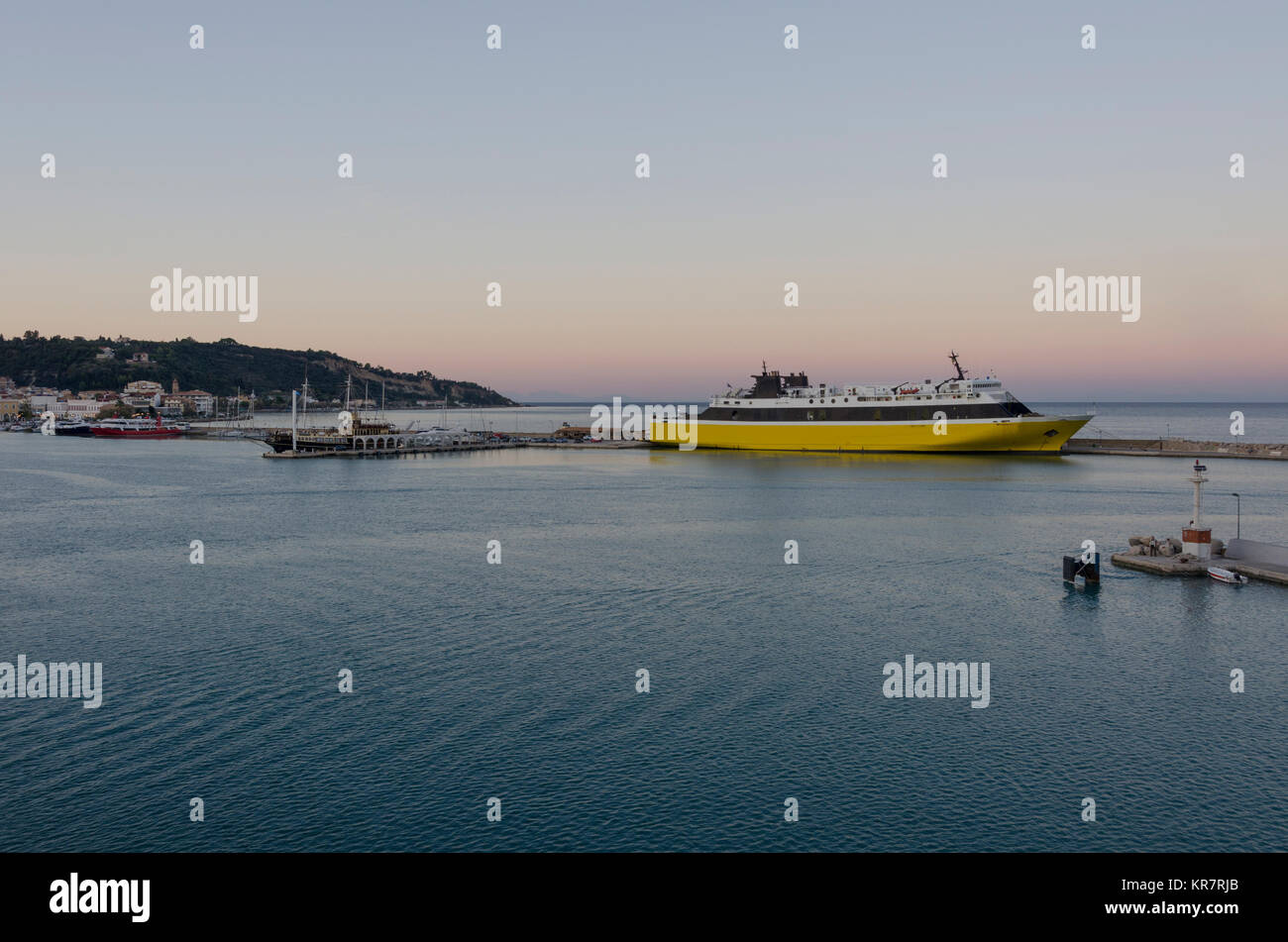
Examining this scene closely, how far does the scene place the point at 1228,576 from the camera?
29.9 m

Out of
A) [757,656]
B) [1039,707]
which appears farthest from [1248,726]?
[757,656]

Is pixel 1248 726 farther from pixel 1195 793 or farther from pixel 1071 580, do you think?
pixel 1071 580

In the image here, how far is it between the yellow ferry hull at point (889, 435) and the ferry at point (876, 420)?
10 centimetres

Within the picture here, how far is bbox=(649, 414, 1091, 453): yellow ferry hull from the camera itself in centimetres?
8119

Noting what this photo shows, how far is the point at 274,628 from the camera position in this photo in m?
24.6

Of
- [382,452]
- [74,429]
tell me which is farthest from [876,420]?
[74,429]

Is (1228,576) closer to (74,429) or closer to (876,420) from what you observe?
(876,420)

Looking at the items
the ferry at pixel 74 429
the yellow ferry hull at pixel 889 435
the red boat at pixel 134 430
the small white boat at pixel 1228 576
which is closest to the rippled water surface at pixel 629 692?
the small white boat at pixel 1228 576

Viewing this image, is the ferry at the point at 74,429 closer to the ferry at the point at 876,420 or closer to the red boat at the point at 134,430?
the red boat at the point at 134,430

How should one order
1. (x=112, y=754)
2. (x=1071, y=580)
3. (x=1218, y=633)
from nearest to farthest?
(x=112, y=754)
(x=1218, y=633)
(x=1071, y=580)

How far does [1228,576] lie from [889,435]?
189 feet

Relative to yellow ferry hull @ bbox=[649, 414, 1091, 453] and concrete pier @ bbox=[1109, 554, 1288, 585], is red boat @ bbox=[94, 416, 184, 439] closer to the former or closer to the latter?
yellow ferry hull @ bbox=[649, 414, 1091, 453]

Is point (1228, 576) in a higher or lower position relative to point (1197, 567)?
lower

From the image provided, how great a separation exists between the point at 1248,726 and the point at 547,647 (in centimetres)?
1601
